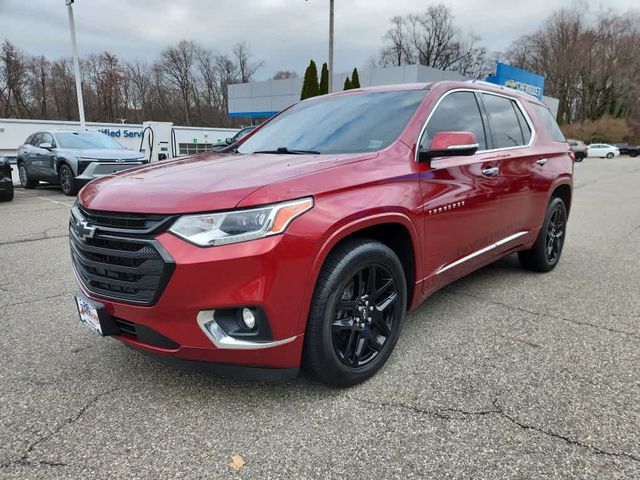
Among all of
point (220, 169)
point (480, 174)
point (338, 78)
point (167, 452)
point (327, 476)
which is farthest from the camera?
point (338, 78)

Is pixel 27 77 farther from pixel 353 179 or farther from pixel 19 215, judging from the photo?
pixel 353 179

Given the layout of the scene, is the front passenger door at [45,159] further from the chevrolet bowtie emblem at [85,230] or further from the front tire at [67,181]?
the chevrolet bowtie emblem at [85,230]

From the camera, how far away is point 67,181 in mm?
11258

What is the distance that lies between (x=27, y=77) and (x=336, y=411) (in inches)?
2279

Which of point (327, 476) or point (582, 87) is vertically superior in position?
point (582, 87)

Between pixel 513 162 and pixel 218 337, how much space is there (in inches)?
116

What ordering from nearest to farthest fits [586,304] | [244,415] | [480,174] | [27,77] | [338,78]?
1. [244,415]
2. [480,174]
3. [586,304]
4. [338,78]
5. [27,77]

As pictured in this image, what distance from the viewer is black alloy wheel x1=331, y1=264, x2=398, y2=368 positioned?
2492mm

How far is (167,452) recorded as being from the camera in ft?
6.86

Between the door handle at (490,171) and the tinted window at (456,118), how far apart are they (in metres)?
0.19

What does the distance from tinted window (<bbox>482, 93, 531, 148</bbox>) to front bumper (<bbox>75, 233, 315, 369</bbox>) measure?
245 centimetres

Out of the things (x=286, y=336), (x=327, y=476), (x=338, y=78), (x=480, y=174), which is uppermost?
(x=338, y=78)

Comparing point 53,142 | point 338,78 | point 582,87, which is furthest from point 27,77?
point 582,87

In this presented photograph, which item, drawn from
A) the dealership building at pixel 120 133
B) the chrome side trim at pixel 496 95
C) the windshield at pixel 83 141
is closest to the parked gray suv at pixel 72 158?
the windshield at pixel 83 141
